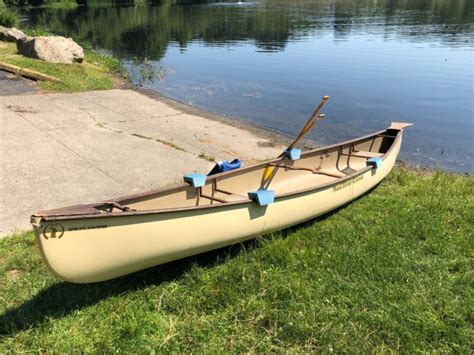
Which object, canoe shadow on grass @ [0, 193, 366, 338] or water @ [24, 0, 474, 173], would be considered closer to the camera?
canoe shadow on grass @ [0, 193, 366, 338]

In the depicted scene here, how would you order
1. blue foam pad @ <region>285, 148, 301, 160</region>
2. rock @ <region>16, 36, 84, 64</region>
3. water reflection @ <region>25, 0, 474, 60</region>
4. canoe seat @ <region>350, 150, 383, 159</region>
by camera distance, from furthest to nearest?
water reflection @ <region>25, 0, 474, 60</region>, rock @ <region>16, 36, 84, 64</region>, canoe seat @ <region>350, 150, 383, 159</region>, blue foam pad @ <region>285, 148, 301, 160</region>

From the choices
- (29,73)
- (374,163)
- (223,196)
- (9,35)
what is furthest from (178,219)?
(9,35)

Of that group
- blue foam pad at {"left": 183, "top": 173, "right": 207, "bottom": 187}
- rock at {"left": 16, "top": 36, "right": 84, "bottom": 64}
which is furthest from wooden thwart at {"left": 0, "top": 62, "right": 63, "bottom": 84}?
blue foam pad at {"left": 183, "top": 173, "right": 207, "bottom": 187}

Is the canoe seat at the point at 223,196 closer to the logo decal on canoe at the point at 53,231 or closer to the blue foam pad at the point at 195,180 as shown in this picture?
the blue foam pad at the point at 195,180

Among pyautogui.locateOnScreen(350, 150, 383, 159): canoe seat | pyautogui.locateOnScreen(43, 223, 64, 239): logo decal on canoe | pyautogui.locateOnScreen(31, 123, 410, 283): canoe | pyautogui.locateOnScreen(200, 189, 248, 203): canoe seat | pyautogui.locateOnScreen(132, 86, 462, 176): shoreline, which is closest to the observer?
pyautogui.locateOnScreen(43, 223, 64, 239): logo decal on canoe

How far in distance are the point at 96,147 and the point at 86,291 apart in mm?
5000

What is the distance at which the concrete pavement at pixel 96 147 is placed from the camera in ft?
22.6

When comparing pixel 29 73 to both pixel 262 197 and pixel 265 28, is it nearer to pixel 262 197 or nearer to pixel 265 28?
pixel 262 197

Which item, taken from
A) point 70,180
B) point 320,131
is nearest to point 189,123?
point 320,131

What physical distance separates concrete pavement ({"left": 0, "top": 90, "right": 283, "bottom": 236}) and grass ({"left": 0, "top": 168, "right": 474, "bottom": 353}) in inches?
63.2

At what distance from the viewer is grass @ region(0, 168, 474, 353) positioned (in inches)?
153

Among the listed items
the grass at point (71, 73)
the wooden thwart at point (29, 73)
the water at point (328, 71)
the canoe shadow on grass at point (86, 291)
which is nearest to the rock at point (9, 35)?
the grass at point (71, 73)

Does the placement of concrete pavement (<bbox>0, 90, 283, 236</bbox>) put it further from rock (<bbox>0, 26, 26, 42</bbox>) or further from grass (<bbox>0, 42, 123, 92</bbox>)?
rock (<bbox>0, 26, 26, 42</bbox>)

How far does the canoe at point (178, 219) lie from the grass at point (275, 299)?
0.35 meters
